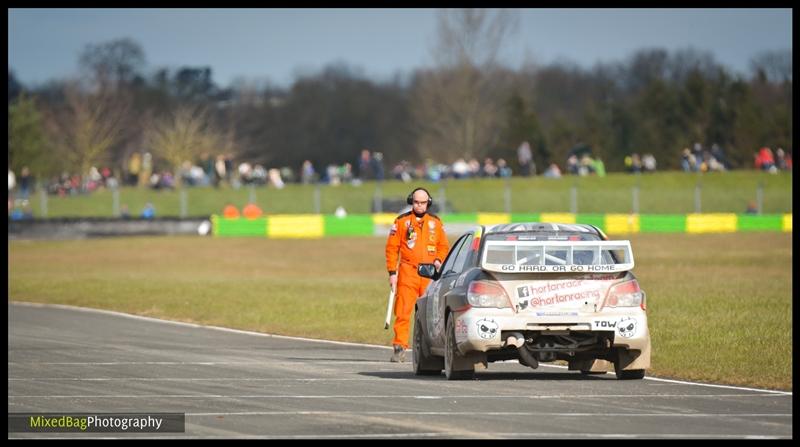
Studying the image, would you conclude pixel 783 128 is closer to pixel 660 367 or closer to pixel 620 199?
pixel 620 199

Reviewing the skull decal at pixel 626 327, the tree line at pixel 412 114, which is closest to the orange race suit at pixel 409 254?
the skull decal at pixel 626 327

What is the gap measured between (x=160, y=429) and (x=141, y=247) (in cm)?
4015

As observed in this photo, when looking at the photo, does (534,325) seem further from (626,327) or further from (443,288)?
(443,288)

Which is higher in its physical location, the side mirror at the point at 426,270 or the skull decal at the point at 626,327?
the side mirror at the point at 426,270

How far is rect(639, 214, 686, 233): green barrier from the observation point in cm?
5494

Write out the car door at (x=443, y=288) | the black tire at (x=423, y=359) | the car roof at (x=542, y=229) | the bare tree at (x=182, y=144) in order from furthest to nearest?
the bare tree at (x=182, y=144), the black tire at (x=423, y=359), the car door at (x=443, y=288), the car roof at (x=542, y=229)

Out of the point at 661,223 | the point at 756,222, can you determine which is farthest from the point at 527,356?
the point at 756,222

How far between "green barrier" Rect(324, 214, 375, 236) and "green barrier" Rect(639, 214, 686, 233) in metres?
9.37

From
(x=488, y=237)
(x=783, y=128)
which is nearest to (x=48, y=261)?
(x=488, y=237)

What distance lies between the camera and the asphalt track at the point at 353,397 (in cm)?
988

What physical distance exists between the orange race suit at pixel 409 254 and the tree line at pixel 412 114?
67731 millimetres

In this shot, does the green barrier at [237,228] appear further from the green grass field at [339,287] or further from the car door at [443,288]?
the car door at [443,288]

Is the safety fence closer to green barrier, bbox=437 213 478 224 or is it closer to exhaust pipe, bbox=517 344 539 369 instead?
green barrier, bbox=437 213 478 224

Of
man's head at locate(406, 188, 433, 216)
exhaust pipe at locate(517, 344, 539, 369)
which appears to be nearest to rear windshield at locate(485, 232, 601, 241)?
exhaust pipe at locate(517, 344, 539, 369)
